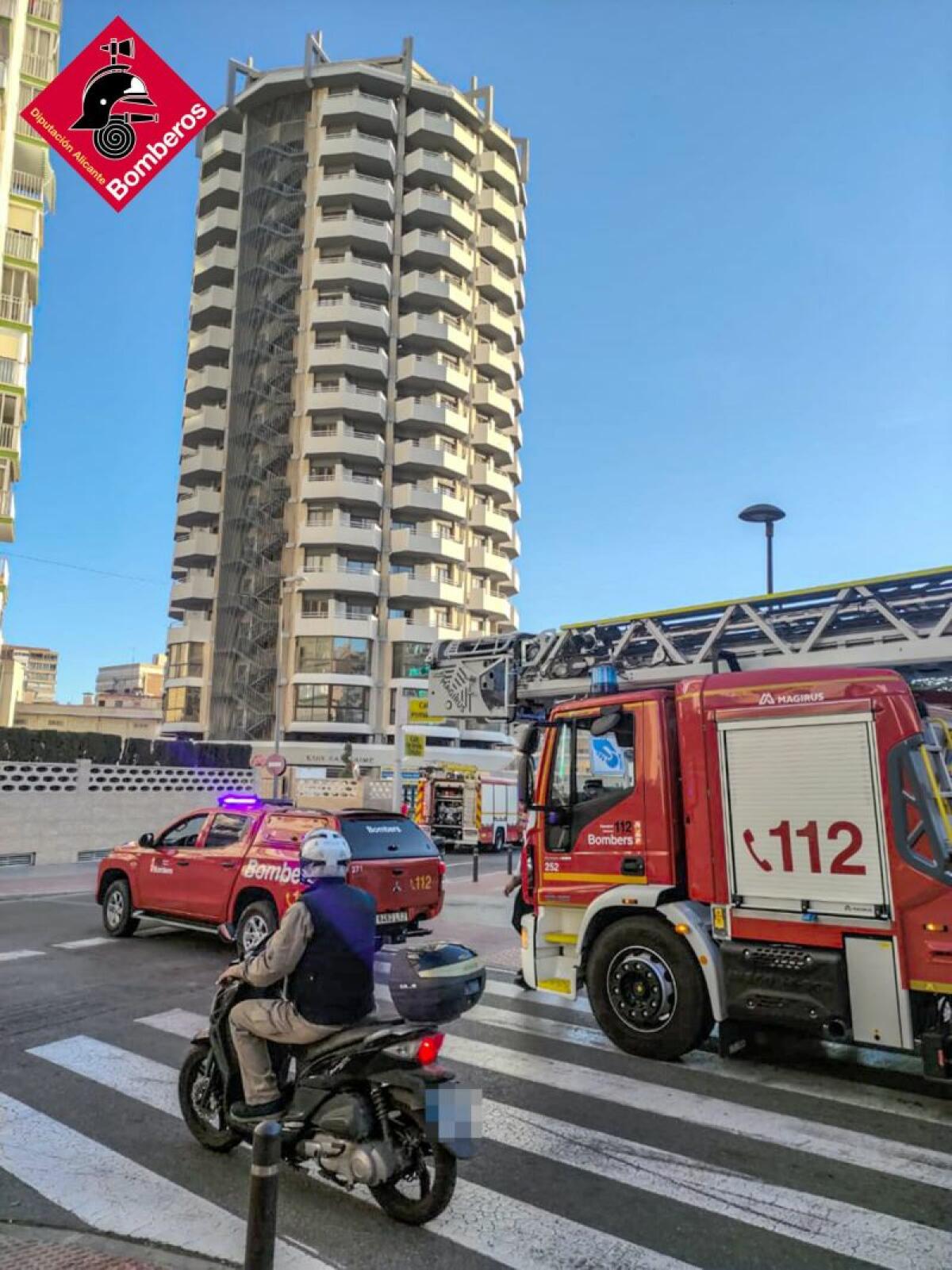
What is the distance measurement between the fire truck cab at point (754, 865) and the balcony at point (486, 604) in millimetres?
52470

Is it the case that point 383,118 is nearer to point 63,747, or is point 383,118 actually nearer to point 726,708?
point 63,747

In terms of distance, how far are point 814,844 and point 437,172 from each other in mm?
62671

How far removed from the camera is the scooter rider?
404 centimetres

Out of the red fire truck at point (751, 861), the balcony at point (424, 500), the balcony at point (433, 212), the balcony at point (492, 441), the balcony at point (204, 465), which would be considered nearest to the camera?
the red fire truck at point (751, 861)

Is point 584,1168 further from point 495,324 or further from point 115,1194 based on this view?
point 495,324

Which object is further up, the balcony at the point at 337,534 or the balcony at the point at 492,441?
the balcony at the point at 492,441

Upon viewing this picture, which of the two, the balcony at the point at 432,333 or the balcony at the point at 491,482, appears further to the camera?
the balcony at the point at 491,482

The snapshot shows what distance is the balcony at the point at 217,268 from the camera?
201 ft

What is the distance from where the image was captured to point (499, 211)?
63.8m

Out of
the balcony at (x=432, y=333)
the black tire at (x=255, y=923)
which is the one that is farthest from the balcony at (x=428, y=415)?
the black tire at (x=255, y=923)

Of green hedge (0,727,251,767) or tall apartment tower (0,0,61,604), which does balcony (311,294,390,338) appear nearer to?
tall apartment tower (0,0,61,604)

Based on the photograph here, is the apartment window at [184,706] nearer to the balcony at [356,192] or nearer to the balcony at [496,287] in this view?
the balcony at [356,192]

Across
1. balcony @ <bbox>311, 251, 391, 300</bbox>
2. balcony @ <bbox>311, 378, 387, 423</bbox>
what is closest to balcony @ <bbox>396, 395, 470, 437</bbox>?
balcony @ <bbox>311, 378, 387, 423</bbox>

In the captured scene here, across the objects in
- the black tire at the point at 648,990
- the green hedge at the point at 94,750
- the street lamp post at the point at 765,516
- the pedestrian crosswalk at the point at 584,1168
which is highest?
the street lamp post at the point at 765,516
